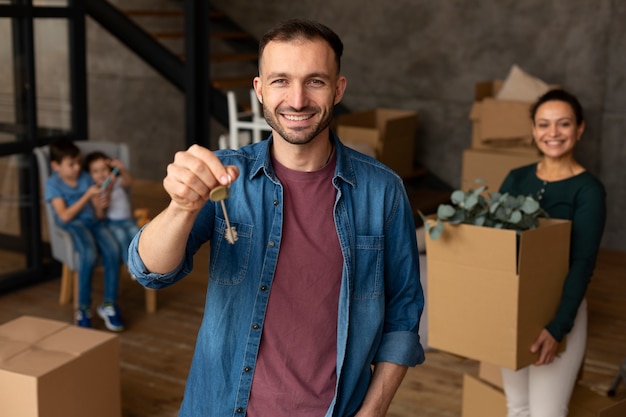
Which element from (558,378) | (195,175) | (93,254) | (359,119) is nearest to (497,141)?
(359,119)

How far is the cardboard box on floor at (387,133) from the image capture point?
6.32 meters

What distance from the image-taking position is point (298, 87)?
63.6 inches

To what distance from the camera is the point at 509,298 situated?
Result: 2.75 metres

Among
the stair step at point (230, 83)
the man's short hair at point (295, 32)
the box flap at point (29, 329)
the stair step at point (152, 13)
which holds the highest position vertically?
the stair step at point (152, 13)

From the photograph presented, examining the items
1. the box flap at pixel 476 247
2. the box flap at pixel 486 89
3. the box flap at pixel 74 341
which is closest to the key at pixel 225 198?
the box flap at pixel 476 247

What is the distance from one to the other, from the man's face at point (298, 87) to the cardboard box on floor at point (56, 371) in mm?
1790

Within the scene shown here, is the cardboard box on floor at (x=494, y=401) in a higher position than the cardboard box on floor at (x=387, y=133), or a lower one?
lower

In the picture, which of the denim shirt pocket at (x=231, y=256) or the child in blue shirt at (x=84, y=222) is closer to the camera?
the denim shirt pocket at (x=231, y=256)

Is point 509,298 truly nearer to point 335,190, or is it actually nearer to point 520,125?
point 335,190

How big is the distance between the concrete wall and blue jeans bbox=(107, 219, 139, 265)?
3.02 meters

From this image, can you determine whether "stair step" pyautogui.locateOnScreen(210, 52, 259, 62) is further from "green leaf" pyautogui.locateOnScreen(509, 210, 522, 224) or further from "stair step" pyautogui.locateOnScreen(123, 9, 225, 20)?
"green leaf" pyautogui.locateOnScreen(509, 210, 522, 224)

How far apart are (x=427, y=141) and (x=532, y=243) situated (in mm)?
4599

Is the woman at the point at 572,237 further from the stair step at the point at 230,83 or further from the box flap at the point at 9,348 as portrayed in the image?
the stair step at the point at 230,83

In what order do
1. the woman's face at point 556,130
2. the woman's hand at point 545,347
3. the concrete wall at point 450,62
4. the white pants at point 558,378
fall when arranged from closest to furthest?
the woman's hand at point 545,347, the white pants at point 558,378, the woman's face at point 556,130, the concrete wall at point 450,62
